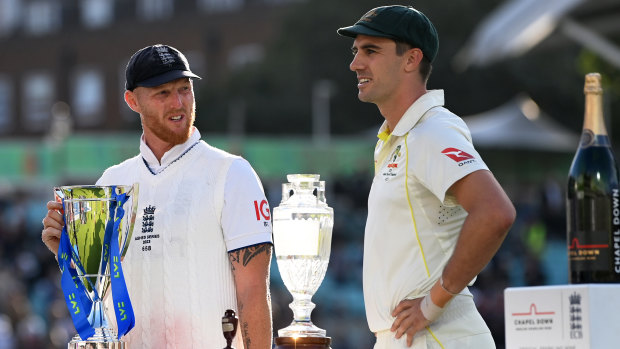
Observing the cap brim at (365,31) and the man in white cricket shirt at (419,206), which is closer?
the man in white cricket shirt at (419,206)

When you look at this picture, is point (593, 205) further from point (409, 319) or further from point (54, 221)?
point (54, 221)

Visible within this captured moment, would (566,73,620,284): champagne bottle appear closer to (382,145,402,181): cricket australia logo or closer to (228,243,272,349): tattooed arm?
(382,145,402,181): cricket australia logo

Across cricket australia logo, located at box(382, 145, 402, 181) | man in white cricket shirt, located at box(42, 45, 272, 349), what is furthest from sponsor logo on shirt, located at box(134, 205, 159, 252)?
cricket australia logo, located at box(382, 145, 402, 181)

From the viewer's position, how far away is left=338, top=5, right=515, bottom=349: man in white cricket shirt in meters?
3.77

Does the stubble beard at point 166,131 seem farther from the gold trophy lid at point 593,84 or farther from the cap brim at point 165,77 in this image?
the gold trophy lid at point 593,84

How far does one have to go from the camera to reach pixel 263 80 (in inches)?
1849

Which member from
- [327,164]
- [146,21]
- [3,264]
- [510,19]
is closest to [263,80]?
[146,21]

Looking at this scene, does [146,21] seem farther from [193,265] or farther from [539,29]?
[193,265]

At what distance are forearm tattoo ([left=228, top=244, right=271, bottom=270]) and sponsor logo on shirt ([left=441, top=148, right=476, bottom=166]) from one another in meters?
0.82

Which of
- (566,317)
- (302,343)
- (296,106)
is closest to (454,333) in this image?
(566,317)

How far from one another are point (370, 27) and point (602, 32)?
27.4 ft

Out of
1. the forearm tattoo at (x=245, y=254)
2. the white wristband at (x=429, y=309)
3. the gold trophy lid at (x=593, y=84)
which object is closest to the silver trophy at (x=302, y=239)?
the forearm tattoo at (x=245, y=254)

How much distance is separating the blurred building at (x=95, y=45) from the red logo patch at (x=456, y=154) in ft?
175

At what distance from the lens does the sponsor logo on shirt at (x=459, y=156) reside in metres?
3.84
